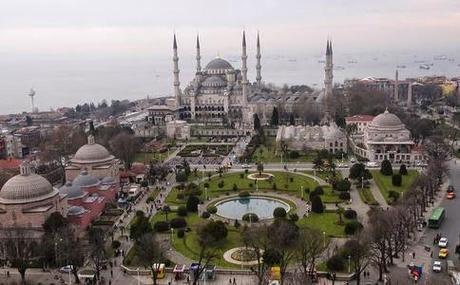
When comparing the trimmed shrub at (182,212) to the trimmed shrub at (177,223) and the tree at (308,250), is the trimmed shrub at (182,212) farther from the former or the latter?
the tree at (308,250)

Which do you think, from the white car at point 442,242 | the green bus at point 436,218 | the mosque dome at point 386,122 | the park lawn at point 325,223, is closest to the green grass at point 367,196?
the park lawn at point 325,223

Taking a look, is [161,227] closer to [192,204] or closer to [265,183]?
[192,204]

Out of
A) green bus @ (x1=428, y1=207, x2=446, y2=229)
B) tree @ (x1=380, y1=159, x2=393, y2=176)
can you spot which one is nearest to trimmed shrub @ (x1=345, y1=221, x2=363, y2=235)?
green bus @ (x1=428, y1=207, x2=446, y2=229)

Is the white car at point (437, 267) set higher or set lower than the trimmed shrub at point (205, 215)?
lower

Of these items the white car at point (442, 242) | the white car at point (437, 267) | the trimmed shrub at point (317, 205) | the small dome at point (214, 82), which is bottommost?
the white car at point (437, 267)

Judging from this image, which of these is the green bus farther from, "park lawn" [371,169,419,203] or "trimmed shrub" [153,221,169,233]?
"trimmed shrub" [153,221,169,233]

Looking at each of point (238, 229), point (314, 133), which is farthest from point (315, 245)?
point (314, 133)
